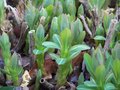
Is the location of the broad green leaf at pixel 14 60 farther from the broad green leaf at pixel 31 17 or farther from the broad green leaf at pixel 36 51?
the broad green leaf at pixel 31 17

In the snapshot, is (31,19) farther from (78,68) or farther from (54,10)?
(78,68)

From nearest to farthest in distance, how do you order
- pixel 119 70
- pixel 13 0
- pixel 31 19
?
pixel 119 70 < pixel 31 19 < pixel 13 0

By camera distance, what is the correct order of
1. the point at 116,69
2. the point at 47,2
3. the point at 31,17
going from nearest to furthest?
the point at 116,69 < the point at 31,17 < the point at 47,2

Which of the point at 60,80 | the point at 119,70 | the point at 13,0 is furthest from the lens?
the point at 13,0

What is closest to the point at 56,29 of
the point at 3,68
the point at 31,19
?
the point at 31,19

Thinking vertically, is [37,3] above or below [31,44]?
above

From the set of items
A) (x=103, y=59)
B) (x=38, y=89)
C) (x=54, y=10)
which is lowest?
(x=38, y=89)

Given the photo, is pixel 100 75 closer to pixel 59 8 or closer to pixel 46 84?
pixel 46 84

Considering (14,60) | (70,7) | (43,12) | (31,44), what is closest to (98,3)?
(70,7)

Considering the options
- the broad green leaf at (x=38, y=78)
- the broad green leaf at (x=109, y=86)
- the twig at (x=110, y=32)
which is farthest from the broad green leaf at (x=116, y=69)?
the broad green leaf at (x=38, y=78)

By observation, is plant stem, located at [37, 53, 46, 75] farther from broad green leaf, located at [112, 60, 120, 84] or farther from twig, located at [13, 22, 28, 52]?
broad green leaf, located at [112, 60, 120, 84]

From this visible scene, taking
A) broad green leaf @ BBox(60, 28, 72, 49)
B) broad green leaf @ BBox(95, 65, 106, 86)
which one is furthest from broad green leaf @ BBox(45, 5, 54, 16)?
broad green leaf @ BBox(95, 65, 106, 86)
